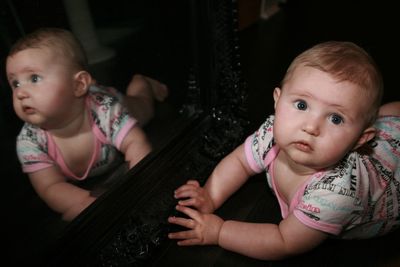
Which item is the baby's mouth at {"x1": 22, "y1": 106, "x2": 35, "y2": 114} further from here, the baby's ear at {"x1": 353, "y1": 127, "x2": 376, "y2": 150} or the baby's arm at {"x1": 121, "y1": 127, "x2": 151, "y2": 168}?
the baby's ear at {"x1": 353, "y1": 127, "x2": 376, "y2": 150}

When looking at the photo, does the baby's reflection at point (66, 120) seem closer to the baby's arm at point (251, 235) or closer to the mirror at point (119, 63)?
the mirror at point (119, 63)


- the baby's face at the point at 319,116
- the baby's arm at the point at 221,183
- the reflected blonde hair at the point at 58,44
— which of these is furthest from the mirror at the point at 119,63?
the baby's face at the point at 319,116

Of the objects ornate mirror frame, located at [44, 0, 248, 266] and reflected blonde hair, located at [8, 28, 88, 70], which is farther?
ornate mirror frame, located at [44, 0, 248, 266]

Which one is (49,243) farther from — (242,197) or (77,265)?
(242,197)

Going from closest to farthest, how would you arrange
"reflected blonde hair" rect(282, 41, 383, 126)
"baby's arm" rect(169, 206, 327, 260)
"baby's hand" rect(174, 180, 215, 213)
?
"reflected blonde hair" rect(282, 41, 383, 126) → "baby's arm" rect(169, 206, 327, 260) → "baby's hand" rect(174, 180, 215, 213)

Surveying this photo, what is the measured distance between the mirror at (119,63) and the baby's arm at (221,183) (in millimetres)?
111

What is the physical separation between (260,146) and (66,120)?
37cm

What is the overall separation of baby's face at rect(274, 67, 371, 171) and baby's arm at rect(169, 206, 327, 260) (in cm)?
12

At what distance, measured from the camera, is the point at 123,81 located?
2.64ft

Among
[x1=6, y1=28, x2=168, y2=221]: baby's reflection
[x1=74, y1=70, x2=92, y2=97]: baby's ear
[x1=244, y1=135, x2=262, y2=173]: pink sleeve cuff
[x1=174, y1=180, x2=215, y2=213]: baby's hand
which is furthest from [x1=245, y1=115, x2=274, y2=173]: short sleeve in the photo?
[x1=74, y1=70, x2=92, y2=97]: baby's ear

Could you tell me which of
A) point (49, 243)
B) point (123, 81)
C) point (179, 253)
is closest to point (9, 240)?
point (49, 243)

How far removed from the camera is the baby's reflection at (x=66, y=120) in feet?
1.81

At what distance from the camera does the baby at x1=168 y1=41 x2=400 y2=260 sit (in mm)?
475

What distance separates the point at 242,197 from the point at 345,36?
31.2 inches
